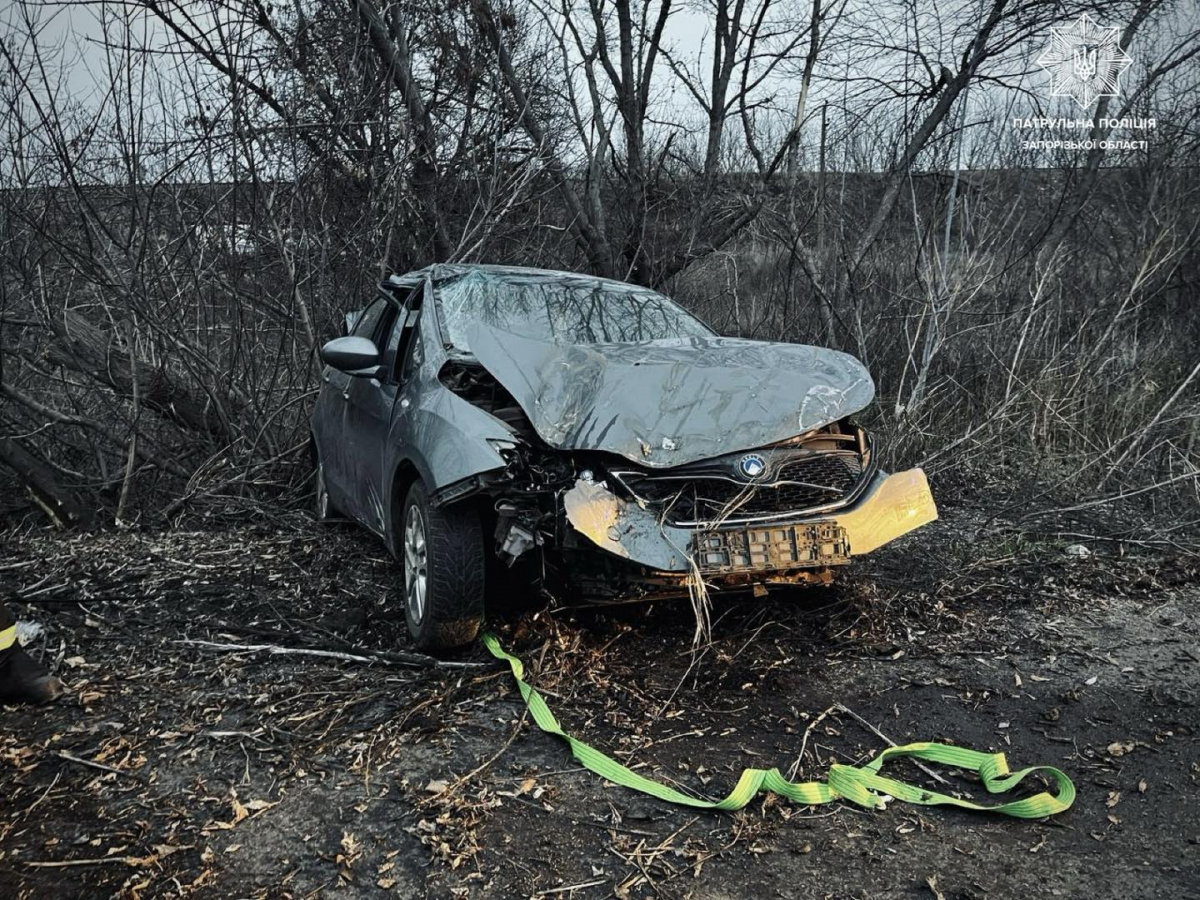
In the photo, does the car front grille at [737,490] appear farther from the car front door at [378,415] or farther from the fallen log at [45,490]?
the fallen log at [45,490]

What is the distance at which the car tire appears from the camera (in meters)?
3.76

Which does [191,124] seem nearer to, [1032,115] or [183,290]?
[183,290]

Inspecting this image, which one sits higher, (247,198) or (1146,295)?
(247,198)

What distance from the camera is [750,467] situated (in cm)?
367

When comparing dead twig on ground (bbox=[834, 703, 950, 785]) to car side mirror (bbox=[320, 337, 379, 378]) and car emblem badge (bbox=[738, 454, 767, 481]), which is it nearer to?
car emblem badge (bbox=[738, 454, 767, 481])

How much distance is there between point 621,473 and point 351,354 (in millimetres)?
1709

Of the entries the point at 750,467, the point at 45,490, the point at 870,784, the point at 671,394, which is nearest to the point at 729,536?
the point at 750,467

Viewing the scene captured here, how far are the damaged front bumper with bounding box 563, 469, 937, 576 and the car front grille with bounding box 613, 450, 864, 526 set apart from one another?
0.18ft

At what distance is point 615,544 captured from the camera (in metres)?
3.46

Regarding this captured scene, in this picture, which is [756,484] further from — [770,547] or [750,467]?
[770,547]

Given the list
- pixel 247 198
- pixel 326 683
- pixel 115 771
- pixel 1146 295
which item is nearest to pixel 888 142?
pixel 1146 295

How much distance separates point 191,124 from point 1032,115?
355 inches

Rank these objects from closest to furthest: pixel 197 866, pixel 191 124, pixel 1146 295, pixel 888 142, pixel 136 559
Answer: pixel 197 866 < pixel 136 559 < pixel 191 124 < pixel 888 142 < pixel 1146 295

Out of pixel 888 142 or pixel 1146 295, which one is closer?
pixel 888 142
